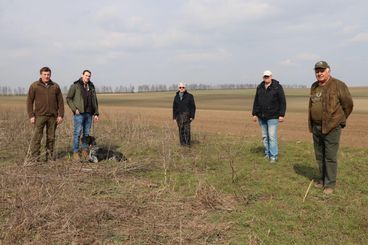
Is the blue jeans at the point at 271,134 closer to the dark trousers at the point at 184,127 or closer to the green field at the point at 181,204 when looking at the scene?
the green field at the point at 181,204

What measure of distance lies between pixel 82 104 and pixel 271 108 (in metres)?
4.08

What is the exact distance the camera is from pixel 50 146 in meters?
8.26

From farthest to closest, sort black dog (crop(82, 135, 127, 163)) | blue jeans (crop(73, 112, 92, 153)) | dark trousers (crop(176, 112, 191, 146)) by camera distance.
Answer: dark trousers (crop(176, 112, 191, 146)), blue jeans (crop(73, 112, 92, 153)), black dog (crop(82, 135, 127, 163))

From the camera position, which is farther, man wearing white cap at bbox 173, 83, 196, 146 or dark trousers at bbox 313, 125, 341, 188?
man wearing white cap at bbox 173, 83, 196, 146

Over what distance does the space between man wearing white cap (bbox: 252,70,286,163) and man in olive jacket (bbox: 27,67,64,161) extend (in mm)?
4353

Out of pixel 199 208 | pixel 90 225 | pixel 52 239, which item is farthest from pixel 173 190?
pixel 52 239

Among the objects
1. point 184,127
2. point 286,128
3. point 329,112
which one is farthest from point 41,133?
point 286,128

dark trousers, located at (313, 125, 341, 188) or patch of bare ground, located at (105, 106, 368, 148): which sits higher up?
dark trousers, located at (313, 125, 341, 188)

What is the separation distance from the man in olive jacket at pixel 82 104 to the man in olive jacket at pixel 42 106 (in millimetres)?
367

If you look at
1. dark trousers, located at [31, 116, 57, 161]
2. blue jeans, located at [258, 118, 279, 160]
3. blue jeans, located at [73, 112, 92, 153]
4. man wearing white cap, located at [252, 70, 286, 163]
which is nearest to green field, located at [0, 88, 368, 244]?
blue jeans, located at [258, 118, 279, 160]

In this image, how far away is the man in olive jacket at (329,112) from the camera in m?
5.93

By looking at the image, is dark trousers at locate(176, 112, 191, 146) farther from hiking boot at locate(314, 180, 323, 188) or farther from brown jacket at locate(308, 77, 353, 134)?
brown jacket at locate(308, 77, 353, 134)

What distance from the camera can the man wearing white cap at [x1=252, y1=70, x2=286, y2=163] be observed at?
8047 mm

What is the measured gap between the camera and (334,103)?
5945 mm
